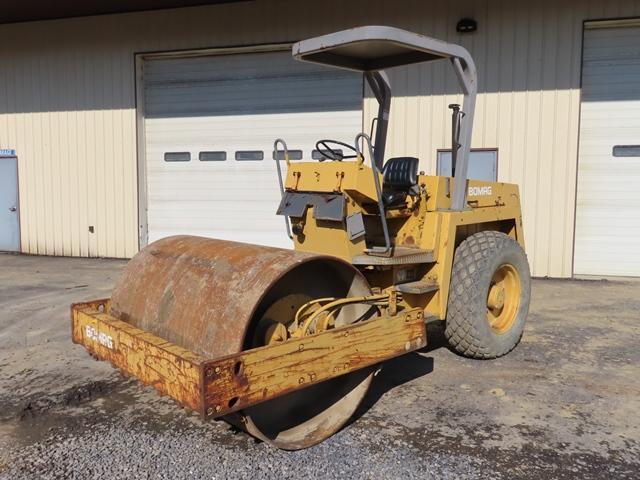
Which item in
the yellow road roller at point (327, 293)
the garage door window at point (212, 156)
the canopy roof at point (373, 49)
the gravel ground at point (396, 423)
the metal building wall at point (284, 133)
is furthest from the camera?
the garage door window at point (212, 156)

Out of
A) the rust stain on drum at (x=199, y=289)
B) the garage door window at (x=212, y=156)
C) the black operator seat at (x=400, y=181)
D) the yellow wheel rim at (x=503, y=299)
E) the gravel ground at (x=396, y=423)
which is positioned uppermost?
the garage door window at (x=212, y=156)

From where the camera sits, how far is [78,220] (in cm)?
1159

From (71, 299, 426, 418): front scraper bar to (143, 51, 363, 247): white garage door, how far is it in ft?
23.0

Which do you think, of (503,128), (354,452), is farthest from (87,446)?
(503,128)

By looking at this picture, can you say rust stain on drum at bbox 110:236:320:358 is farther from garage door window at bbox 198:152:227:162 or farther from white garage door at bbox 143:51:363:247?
garage door window at bbox 198:152:227:162

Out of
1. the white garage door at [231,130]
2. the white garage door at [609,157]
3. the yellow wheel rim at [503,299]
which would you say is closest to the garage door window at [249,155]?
the white garage door at [231,130]

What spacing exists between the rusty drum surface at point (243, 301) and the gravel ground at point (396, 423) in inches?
7.4

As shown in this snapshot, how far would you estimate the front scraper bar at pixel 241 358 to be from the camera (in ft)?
8.71

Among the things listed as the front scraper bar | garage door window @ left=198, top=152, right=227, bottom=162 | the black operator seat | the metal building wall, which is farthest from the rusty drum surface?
garage door window @ left=198, top=152, right=227, bottom=162

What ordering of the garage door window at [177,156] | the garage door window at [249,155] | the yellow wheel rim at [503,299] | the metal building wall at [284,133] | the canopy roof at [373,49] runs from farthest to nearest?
the garage door window at [177,156] → the garage door window at [249,155] → the metal building wall at [284,133] → the yellow wheel rim at [503,299] → the canopy roof at [373,49]

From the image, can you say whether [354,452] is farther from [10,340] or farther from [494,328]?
[10,340]

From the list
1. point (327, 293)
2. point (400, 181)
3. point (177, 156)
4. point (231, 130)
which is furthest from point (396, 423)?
point (177, 156)

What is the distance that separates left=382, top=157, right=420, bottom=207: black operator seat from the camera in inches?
177

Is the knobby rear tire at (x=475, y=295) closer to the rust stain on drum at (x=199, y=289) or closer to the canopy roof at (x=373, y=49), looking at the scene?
the canopy roof at (x=373, y=49)
